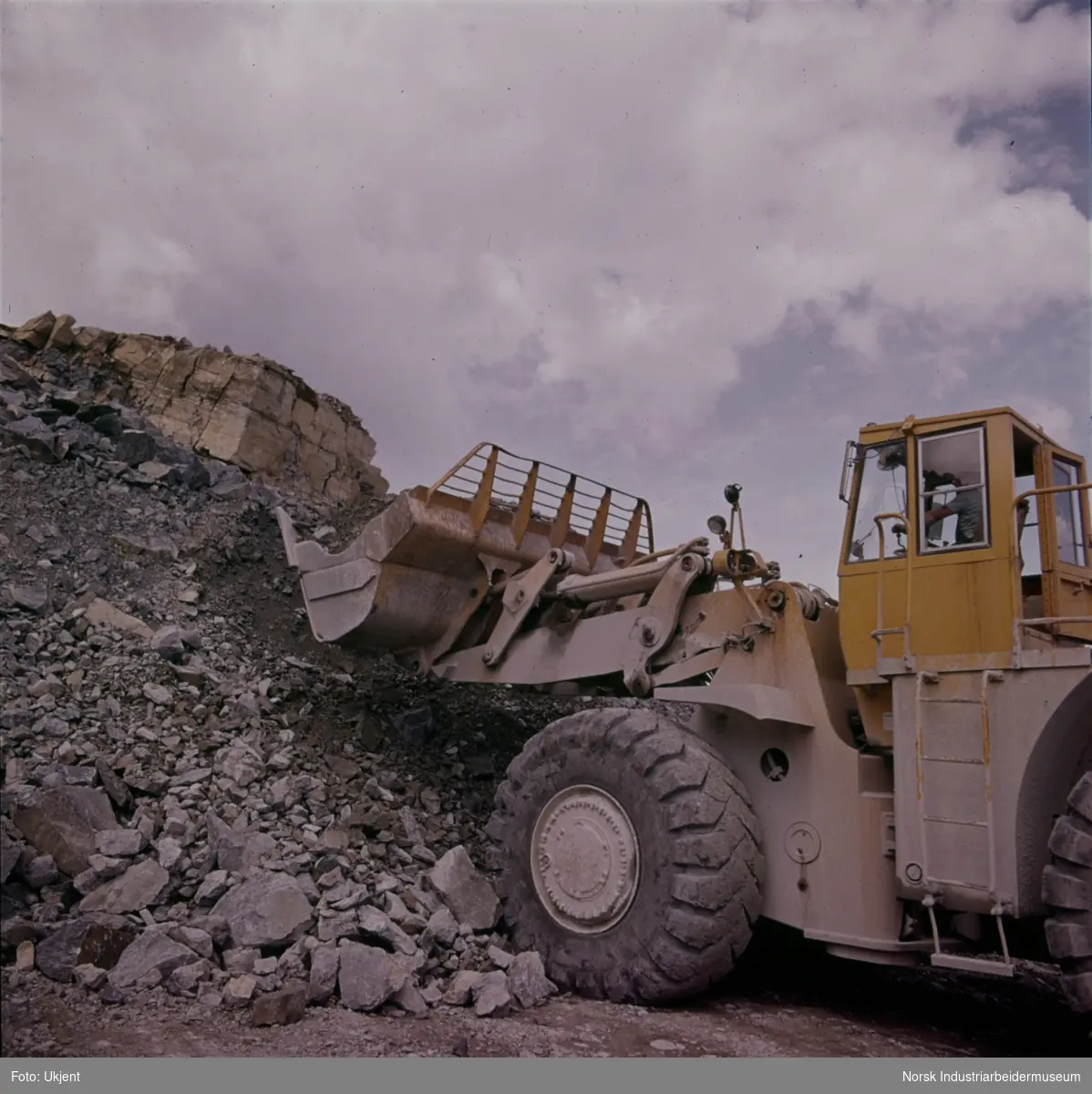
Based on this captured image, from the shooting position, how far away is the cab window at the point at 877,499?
17.1 feet

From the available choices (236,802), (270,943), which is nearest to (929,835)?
(270,943)

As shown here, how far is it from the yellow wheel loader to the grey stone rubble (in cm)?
67

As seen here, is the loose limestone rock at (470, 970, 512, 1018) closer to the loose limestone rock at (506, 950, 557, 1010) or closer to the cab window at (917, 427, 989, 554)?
the loose limestone rock at (506, 950, 557, 1010)

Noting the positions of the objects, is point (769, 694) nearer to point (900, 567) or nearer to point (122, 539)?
point (900, 567)

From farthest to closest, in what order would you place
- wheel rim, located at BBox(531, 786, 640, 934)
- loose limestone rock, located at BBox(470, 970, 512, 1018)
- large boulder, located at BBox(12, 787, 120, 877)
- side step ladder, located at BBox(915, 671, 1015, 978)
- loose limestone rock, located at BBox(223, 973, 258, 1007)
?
large boulder, located at BBox(12, 787, 120, 877)
wheel rim, located at BBox(531, 786, 640, 934)
loose limestone rock, located at BBox(470, 970, 512, 1018)
loose limestone rock, located at BBox(223, 973, 258, 1007)
side step ladder, located at BBox(915, 671, 1015, 978)

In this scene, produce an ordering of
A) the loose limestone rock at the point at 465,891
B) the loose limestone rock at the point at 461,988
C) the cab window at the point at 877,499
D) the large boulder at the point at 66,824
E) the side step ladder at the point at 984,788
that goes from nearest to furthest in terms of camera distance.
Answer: the side step ladder at the point at 984,788, the loose limestone rock at the point at 461,988, the cab window at the point at 877,499, the large boulder at the point at 66,824, the loose limestone rock at the point at 465,891

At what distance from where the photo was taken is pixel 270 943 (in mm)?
5070

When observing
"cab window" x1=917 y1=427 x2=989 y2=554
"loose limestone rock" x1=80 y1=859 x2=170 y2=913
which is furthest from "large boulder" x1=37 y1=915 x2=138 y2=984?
"cab window" x1=917 y1=427 x2=989 y2=554

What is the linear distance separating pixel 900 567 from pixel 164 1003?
3.98m

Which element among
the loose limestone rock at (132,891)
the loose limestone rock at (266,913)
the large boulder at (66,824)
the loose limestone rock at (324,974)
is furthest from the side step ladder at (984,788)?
the large boulder at (66,824)

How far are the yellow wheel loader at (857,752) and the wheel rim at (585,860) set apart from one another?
0.01m

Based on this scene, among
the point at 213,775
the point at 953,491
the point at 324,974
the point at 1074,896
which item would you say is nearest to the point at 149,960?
the point at 324,974

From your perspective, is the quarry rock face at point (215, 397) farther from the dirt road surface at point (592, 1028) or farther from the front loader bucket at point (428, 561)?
the dirt road surface at point (592, 1028)

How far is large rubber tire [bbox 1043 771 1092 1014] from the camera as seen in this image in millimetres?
4012
